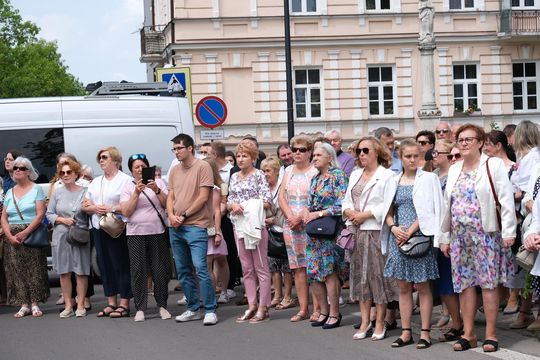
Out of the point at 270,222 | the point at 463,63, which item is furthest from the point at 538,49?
the point at 270,222

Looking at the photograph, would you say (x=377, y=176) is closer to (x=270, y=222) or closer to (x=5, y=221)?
(x=270, y=222)

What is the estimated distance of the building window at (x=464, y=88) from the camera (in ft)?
135

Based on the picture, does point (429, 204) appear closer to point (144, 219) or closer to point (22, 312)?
point (144, 219)

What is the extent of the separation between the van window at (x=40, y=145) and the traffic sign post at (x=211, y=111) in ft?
13.8

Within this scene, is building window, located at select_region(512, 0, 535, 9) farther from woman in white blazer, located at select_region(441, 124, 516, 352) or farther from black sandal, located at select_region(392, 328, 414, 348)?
black sandal, located at select_region(392, 328, 414, 348)

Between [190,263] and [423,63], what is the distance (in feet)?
88.8

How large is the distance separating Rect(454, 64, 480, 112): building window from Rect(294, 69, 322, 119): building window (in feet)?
15.7

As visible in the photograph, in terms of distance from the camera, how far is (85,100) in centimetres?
1741

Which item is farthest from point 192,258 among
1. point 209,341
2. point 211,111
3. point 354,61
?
point 354,61

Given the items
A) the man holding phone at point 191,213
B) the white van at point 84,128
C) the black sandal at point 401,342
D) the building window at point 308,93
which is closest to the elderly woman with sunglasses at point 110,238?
the man holding phone at point 191,213

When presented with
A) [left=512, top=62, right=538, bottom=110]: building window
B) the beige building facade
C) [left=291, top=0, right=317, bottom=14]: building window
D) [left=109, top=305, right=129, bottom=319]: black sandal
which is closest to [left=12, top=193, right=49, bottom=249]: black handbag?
[left=109, top=305, right=129, bottom=319]: black sandal

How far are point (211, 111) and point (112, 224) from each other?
793 centimetres

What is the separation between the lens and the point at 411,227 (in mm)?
10719

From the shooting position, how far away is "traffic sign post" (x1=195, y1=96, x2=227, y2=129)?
68.9 feet
